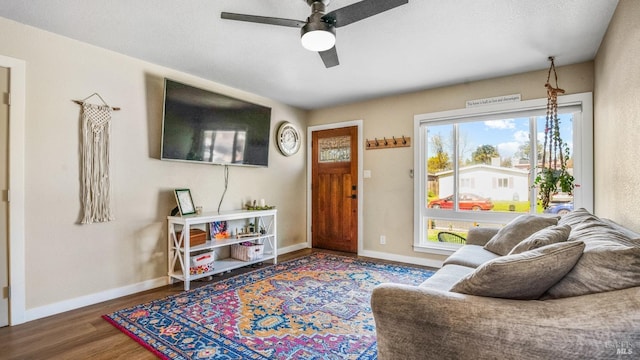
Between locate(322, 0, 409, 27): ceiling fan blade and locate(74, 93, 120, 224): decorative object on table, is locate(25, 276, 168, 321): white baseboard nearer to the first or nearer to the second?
locate(74, 93, 120, 224): decorative object on table

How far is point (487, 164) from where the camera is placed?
12.3ft

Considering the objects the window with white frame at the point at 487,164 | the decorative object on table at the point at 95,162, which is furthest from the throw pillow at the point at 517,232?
the decorative object on table at the point at 95,162

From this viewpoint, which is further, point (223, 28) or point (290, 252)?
point (290, 252)

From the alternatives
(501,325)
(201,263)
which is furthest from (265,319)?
(501,325)

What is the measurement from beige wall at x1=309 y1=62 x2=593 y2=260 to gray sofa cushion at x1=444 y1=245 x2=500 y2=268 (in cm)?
138

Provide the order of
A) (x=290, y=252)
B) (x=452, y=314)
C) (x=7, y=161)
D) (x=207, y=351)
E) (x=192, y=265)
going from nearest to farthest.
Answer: (x=452, y=314), (x=207, y=351), (x=7, y=161), (x=192, y=265), (x=290, y=252)

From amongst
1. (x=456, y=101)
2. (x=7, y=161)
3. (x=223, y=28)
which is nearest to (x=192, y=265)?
(x=7, y=161)

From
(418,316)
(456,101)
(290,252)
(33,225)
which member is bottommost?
(290,252)

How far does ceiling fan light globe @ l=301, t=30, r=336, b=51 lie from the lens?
6.35ft

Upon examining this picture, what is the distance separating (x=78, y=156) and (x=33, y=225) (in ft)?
2.11

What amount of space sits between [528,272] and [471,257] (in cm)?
137

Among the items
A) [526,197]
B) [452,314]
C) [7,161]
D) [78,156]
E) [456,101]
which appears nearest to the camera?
[452,314]

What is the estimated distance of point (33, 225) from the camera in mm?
2443

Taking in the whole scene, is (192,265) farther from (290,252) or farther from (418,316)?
(418,316)
